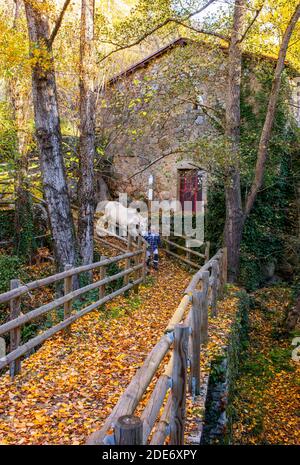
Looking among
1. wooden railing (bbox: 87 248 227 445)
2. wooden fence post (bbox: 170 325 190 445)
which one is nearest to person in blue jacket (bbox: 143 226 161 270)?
wooden railing (bbox: 87 248 227 445)

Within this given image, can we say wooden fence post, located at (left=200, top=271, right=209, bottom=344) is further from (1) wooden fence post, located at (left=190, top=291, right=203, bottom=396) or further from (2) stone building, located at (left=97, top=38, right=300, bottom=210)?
(2) stone building, located at (left=97, top=38, right=300, bottom=210)

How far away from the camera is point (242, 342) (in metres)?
10.8

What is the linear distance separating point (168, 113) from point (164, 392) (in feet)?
45.6

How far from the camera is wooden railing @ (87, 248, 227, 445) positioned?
2.14 meters

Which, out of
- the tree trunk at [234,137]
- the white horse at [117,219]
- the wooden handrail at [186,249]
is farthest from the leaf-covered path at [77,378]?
the white horse at [117,219]

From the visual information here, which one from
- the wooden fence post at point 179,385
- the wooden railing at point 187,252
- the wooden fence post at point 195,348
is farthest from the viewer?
A: the wooden railing at point 187,252

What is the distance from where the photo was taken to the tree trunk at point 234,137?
498 inches

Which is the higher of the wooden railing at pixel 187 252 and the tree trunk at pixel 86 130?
the tree trunk at pixel 86 130

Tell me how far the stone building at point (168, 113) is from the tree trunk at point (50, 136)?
16.8ft

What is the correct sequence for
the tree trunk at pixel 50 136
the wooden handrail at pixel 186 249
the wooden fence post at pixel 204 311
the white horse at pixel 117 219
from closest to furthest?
the wooden fence post at pixel 204 311 → the tree trunk at pixel 50 136 → the wooden handrail at pixel 186 249 → the white horse at pixel 117 219

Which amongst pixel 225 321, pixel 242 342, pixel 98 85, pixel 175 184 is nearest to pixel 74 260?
pixel 225 321

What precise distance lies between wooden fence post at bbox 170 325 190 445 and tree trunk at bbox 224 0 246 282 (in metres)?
9.64

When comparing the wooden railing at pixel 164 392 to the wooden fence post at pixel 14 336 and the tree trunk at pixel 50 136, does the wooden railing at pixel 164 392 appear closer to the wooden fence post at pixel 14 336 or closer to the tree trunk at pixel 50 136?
the wooden fence post at pixel 14 336

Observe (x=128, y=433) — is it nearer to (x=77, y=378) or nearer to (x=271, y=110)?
(x=77, y=378)
